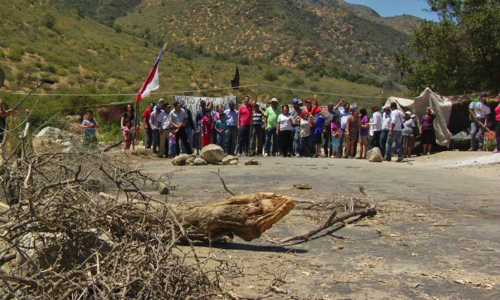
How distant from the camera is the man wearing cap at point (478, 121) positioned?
59.6 feet

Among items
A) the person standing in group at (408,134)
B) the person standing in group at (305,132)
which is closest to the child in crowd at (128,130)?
the person standing in group at (305,132)

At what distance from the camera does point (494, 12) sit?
2216 centimetres

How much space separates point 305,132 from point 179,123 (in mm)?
3946

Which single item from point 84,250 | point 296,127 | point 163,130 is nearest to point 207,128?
point 163,130

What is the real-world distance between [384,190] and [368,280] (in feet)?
17.6

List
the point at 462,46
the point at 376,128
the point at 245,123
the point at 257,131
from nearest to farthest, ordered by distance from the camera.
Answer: the point at 376,128 < the point at 245,123 < the point at 257,131 < the point at 462,46

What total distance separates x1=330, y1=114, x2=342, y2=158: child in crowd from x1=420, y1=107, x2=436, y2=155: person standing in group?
8.57 ft

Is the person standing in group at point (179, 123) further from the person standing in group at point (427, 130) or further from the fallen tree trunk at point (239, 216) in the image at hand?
the fallen tree trunk at point (239, 216)

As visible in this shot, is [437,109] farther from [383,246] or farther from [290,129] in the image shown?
[383,246]

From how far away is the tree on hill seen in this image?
22656mm

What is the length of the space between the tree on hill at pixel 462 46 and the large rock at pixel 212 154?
12222 millimetres

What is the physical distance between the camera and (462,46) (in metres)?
23.6

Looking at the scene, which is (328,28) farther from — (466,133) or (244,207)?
(244,207)

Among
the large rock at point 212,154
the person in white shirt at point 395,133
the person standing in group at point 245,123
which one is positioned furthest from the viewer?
the person standing in group at point 245,123
